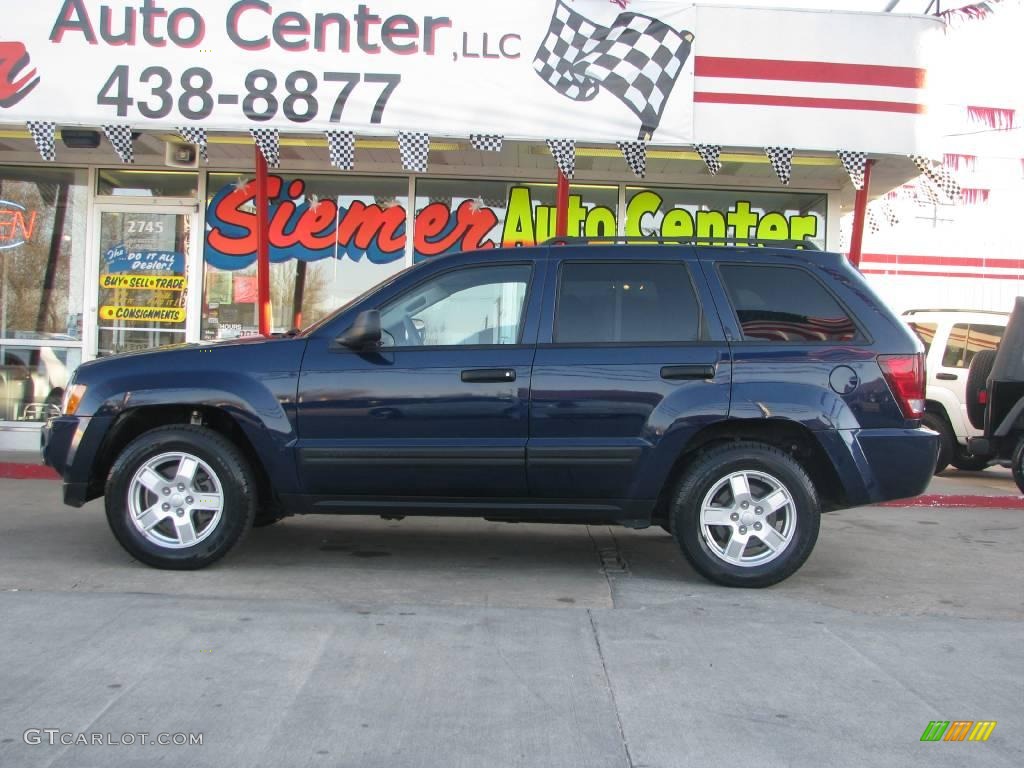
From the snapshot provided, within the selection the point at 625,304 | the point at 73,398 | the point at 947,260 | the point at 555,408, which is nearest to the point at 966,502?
→ the point at 625,304

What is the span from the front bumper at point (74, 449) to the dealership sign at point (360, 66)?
12.7 ft

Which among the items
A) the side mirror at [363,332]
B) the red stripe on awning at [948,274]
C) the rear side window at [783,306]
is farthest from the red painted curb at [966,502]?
the red stripe on awning at [948,274]

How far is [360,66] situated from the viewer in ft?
27.9

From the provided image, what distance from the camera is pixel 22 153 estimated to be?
34.7 feet

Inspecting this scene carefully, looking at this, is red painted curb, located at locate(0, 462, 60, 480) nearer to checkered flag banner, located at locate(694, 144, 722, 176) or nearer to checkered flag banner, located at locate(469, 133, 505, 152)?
checkered flag banner, located at locate(469, 133, 505, 152)

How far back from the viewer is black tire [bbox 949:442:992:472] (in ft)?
36.0

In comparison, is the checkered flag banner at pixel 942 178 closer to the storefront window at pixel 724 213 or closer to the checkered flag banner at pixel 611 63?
the storefront window at pixel 724 213

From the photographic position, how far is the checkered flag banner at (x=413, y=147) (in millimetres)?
8523

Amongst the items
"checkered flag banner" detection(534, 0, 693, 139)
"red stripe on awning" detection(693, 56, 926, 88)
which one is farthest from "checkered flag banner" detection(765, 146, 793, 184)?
"checkered flag banner" detection(534, 0, 693, 139)

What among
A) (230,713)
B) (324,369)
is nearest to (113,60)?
(324,369)

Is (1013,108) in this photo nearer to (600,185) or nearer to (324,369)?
(600,185)

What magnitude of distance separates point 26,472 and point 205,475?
4.68 meters

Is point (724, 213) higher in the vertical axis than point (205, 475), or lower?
higher

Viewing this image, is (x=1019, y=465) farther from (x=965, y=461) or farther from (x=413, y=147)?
(x=413, y=147)
